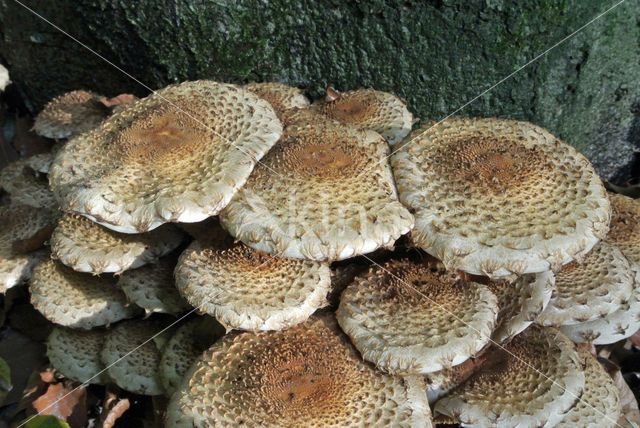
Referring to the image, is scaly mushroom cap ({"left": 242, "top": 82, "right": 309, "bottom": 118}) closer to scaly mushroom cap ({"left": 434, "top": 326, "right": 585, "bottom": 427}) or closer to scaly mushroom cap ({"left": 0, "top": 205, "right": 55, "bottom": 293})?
scaly mushroom cap ({"left": 0, "top": 205, "right": 55, "bottom": 293})

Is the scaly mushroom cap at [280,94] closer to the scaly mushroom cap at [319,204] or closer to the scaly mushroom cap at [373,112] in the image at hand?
the scaly mushroom cap at [373,112]

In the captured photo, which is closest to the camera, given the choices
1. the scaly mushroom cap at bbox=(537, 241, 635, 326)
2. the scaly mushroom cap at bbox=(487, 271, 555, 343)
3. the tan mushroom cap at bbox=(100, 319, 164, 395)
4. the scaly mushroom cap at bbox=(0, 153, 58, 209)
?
the scaly mushroom cap at bbox=(487, 271, 555, 343)

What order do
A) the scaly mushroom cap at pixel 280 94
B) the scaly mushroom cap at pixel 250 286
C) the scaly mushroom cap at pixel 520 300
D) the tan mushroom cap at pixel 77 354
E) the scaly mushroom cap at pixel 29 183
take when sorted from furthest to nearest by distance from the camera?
the scaly mushroom cap at pixel 29 183 → the scaly mushroom cap at pixel 280 94 → the tan mushroom cap at pixel 77 354 → the scaly mushroom cap at pixel 520 300 → the scaly mushroom cap at pixel 250 286

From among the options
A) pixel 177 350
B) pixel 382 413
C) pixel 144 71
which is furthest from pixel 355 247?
pixel 144 71

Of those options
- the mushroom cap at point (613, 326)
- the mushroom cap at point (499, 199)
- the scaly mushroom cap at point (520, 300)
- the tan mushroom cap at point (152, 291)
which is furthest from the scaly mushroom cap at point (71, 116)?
the mushroom cap at point (613, 326)

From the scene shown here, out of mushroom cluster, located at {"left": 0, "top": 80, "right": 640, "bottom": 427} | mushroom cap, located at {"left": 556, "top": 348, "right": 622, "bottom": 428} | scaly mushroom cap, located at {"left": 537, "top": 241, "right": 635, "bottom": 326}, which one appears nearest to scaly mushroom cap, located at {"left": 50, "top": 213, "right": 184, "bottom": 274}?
mushroom cluster, located at {"left": 0, "top": 80, "right": 640, "bottom": 427}

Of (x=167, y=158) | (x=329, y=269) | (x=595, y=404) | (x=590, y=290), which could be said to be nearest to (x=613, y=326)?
(x=590, y=290)

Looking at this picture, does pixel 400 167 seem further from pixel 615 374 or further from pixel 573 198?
pixel 615 374
